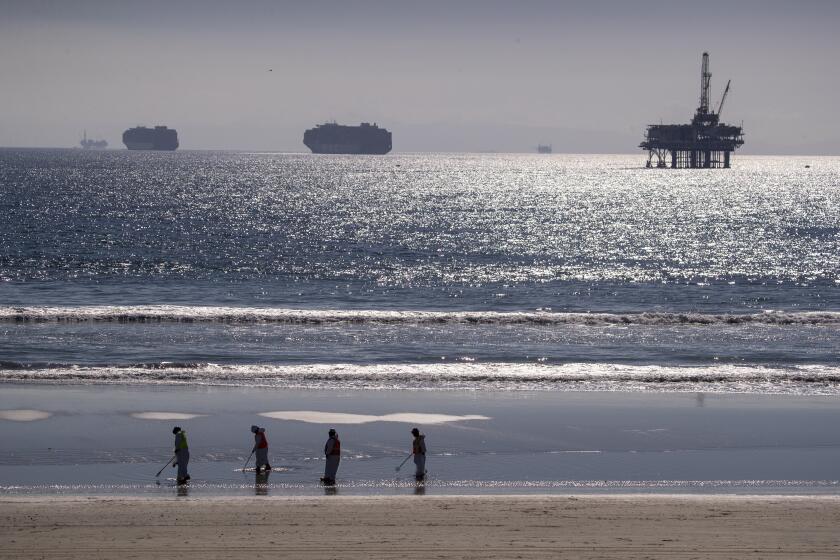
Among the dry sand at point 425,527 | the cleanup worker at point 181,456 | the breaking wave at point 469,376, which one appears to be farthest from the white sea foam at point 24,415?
the dry sand at point 425,527

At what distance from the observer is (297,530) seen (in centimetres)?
1645

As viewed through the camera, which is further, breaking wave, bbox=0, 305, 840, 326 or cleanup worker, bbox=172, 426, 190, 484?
breaking wave, bbox=0, 305, 840, 326

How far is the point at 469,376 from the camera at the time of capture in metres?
32.1

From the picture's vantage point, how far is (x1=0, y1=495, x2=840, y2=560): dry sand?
50.7 ft

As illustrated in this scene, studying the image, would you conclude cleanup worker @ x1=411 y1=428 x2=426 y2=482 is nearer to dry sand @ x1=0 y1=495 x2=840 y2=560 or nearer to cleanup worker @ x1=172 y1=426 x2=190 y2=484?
dry sand @ x1=0 y1=495 x2=840 y2=560

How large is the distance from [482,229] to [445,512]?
7645cm

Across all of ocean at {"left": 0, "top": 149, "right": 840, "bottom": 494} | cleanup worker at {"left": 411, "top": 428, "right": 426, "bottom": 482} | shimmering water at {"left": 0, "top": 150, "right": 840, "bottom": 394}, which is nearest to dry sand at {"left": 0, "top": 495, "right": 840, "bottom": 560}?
ocean at {"left": 0, "top": 149, "right": 840, "bottom": 494}

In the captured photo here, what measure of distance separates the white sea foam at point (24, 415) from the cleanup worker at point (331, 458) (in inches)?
359

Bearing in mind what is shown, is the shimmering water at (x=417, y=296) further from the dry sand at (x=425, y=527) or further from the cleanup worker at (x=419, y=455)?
the dry sand at (x=425, y=527)

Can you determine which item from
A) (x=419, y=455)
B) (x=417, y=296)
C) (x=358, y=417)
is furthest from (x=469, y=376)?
(x=417, y=296)

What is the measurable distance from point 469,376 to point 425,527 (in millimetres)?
15555

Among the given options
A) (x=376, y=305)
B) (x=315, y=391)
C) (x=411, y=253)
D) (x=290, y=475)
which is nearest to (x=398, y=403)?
(x=315, y=391)

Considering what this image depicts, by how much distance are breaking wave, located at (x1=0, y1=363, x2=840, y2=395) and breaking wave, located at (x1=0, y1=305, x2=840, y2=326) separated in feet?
34.1

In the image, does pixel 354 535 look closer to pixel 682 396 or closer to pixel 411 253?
pixel 682 396
